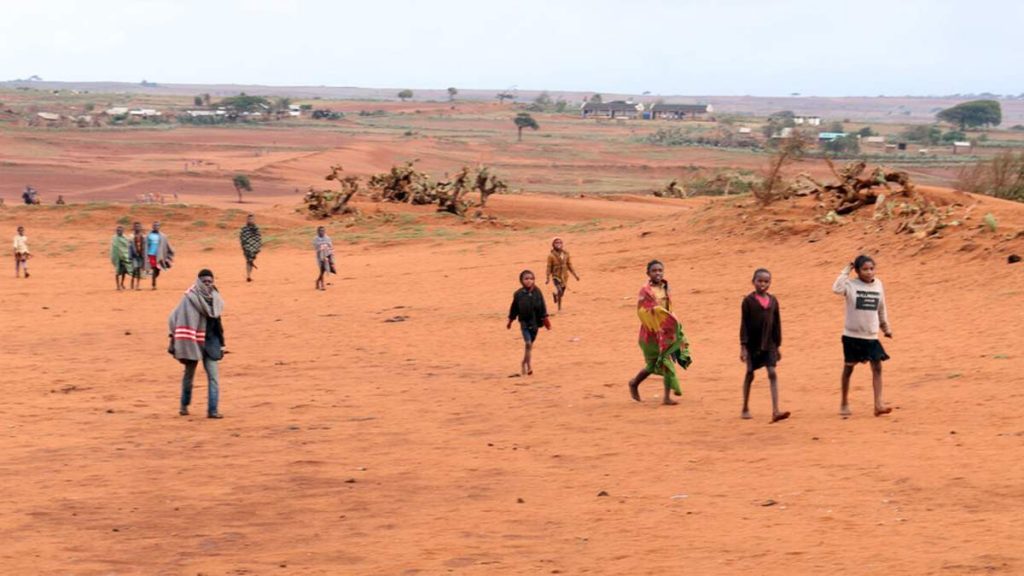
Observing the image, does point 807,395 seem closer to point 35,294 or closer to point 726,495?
point 726,495

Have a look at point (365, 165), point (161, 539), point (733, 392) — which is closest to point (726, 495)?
point (161, 539)

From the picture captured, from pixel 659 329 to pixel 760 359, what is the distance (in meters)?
1.44

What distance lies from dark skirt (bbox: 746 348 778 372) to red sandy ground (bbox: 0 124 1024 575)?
59 cm

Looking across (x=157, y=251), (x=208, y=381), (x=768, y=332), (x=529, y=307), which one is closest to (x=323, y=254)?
(x=157, y=251)

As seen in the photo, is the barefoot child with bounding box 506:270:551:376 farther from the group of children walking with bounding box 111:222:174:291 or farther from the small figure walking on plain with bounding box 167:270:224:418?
the group of children walking with bounding box 111:222:174:291

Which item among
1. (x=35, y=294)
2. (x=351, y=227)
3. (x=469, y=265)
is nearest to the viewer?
(x=35, y=294)

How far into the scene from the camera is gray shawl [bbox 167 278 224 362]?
1421 centimetres

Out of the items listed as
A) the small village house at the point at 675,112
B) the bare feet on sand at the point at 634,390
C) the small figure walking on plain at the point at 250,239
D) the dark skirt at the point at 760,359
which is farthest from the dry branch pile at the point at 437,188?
the small village house at the point at 675,112

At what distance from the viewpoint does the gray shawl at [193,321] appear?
14.2 m

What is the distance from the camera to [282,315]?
24453 mm

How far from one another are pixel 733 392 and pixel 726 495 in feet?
16.5

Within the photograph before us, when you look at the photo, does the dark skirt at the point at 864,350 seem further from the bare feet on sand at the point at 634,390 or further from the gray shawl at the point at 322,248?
the gray shawl at the point at 322,248

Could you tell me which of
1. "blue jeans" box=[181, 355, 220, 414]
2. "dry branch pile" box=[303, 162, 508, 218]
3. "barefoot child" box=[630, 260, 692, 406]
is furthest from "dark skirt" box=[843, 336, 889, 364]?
"dry branch pile" box=[303, 162, 508, 218]

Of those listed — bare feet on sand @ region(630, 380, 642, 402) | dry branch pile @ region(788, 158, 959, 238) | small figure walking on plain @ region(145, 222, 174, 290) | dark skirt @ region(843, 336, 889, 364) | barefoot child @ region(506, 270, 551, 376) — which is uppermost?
dry branch pile @ region(788, 158, 959, 238)
